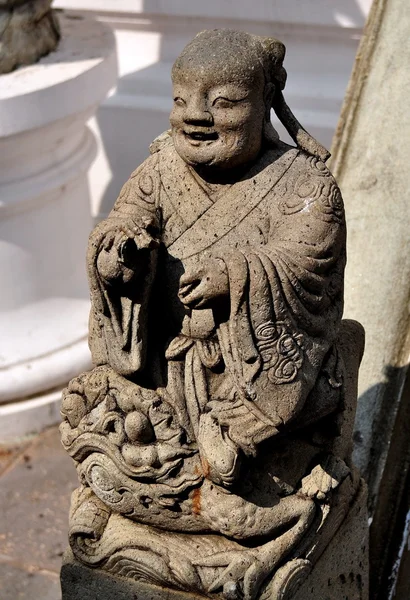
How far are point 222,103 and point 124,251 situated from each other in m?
0.39

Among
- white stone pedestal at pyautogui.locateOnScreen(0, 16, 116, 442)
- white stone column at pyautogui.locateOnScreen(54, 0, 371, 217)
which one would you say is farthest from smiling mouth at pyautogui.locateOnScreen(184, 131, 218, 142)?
white stone column at pyautogui.locateOnScreen(54, 0, 371, 217)

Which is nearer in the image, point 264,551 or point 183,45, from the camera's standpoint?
point 264,551

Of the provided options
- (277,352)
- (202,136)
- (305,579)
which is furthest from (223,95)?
(305,579)

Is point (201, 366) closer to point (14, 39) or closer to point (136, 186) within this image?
point (136, 186)

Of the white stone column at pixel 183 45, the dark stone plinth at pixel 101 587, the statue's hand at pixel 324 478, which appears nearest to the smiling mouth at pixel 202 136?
the statue's hand at pixel 324 478

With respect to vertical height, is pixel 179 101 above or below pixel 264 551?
above

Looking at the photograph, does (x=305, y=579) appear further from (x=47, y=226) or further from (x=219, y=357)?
(x=47, y=226)

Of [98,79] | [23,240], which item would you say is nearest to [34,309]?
[23,240]

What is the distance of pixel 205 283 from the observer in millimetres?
2150

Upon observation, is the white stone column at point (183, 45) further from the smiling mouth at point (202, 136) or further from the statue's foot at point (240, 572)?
the statue's foot at point (240, 572)

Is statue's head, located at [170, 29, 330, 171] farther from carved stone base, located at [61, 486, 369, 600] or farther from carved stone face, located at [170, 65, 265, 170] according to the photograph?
carved stone base, located at [61, 486, 369, 600]

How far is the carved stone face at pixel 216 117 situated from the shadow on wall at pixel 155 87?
2.73 m

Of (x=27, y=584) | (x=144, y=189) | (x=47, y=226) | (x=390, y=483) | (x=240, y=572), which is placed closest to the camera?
(x=240, y=572)

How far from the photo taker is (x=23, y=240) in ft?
13.4
